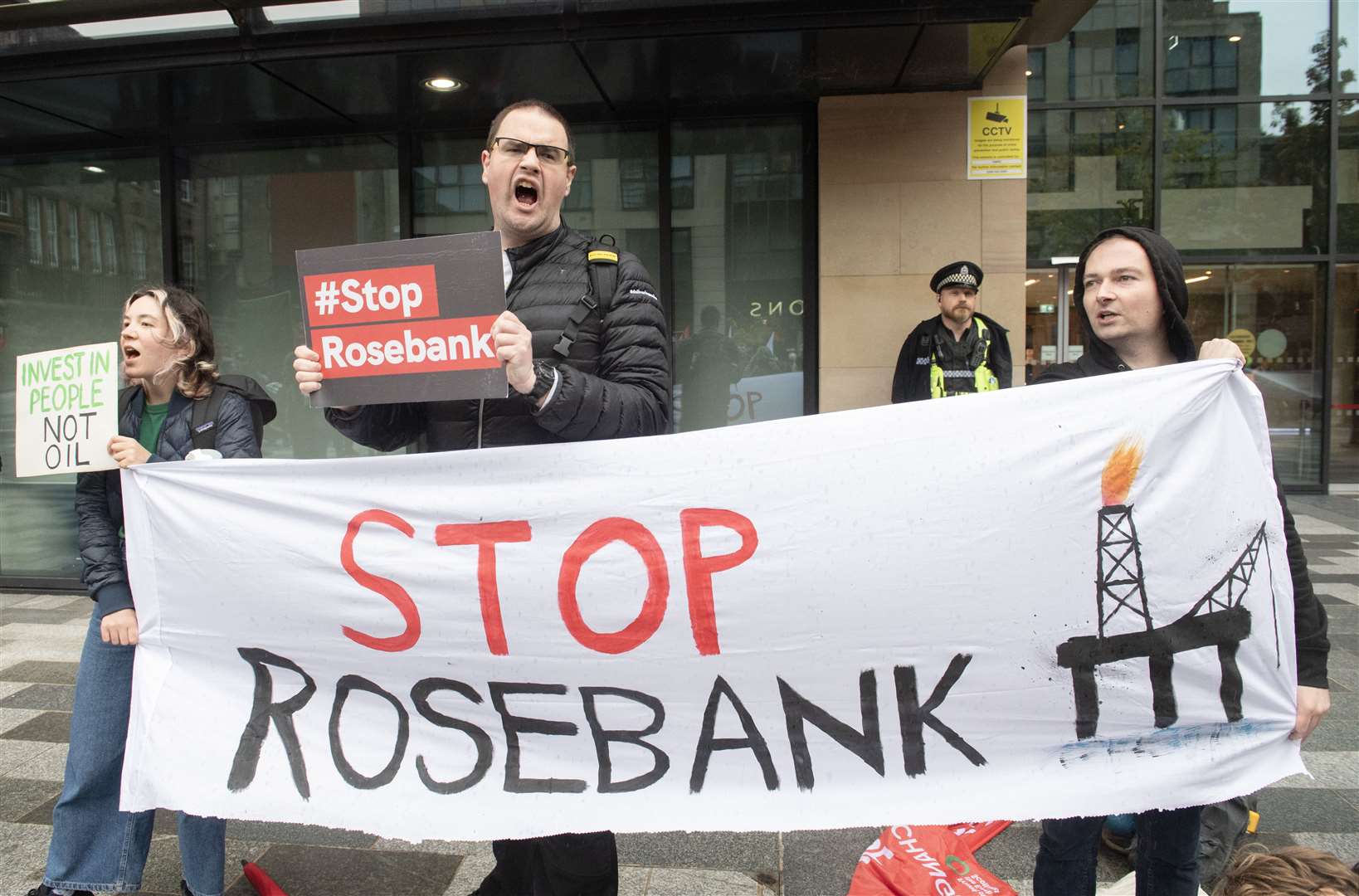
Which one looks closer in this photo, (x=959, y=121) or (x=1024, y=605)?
(x=1024, y=605)

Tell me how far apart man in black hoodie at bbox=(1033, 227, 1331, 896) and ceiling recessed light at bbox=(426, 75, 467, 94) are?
4599 mm

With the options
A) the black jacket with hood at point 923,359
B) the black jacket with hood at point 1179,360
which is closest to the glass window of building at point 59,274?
the black jacket with hood at point 923,359

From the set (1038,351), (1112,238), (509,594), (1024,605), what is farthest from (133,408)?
(1038,351)

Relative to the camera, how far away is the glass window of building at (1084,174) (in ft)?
32.7

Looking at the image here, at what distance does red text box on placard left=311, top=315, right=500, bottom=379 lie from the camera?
1.99 m

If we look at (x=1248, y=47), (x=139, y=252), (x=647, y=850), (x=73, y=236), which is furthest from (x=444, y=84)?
(x=1248, y=47)

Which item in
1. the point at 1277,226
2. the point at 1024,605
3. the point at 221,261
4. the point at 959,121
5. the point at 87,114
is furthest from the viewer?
the point at 1277,226

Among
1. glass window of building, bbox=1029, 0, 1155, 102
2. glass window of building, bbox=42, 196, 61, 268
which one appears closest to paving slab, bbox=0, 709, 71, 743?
glass window of building, bbox=42, 196, 61, 268

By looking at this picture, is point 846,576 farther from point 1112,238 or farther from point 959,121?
point 959,121

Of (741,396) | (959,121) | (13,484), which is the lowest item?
(13,484)

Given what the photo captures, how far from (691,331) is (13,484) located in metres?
5.24

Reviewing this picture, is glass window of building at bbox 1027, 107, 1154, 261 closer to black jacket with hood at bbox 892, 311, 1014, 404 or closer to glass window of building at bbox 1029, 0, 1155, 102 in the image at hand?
glass window of building at bbox 1029, 0, 1155, 102

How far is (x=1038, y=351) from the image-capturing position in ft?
34.7

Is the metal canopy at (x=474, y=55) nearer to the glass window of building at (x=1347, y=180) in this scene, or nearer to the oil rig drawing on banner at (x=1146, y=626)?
the oil rig drawing on banner at (x=1146, y=626)
